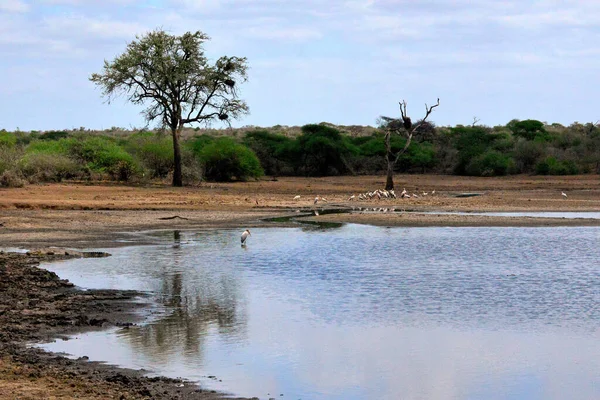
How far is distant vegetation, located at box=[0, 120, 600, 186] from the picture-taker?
35.8m

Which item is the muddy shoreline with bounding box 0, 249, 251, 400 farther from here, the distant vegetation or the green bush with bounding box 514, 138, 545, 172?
the green bush with bounding box 514, 138, 545, 172

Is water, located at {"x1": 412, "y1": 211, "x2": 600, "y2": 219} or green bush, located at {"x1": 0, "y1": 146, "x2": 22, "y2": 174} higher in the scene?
green bush, located at {"x1": 0, "y1": 146, "x2": 22, "y2": 174}

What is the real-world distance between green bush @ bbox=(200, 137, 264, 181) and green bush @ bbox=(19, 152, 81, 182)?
6.89 metres

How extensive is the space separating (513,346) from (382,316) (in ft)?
6.77

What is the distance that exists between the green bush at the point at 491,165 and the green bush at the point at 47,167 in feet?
68.6

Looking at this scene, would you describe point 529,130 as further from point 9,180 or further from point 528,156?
point 9,180

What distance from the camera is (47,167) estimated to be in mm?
34094

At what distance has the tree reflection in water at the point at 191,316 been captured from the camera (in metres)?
9.30

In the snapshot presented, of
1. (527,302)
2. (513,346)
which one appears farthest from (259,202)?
(513,346)

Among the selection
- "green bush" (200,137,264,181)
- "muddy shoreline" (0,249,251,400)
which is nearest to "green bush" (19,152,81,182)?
"green bush" (200,137,264,181)

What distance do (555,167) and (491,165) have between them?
3209mm

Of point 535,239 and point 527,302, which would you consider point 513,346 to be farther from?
point 535,239

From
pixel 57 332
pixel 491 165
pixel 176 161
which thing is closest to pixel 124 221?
pixel 176 161

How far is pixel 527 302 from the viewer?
1231 cm
